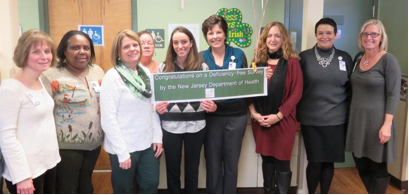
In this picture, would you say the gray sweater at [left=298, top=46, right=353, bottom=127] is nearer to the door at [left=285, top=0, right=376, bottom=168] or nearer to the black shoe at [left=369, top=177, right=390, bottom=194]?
the black shoe at [left=369, top=177, right=390, bottom=194]

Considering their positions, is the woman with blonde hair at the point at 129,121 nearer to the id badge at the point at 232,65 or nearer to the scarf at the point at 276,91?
the id badge at the point at 232,65

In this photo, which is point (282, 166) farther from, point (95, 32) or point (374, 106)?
point (95, 32)

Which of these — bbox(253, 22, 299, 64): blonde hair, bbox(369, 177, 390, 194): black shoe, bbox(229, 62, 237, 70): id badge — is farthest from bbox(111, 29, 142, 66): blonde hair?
bbox(369, 177, 390, 194): black shoe

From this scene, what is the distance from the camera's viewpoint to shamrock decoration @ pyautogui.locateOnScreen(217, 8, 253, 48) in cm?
386

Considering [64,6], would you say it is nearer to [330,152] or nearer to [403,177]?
[330,152]

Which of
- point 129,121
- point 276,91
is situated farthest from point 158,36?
point 129,121

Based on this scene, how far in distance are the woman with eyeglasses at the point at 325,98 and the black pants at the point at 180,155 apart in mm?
858

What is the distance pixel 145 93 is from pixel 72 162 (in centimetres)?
63

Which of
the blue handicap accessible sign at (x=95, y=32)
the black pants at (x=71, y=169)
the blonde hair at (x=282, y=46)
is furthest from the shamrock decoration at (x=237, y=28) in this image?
the black pants at (x=71, y=169)

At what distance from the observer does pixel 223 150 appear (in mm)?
2305

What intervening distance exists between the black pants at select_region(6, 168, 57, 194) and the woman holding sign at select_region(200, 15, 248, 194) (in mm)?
1054

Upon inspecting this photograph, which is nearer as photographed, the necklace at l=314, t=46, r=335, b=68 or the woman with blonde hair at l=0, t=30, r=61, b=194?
the woman with blonde hair at l=0, t=30, r=61, b=194

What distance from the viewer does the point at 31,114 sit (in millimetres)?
1624

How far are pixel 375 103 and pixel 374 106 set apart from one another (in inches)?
0.9
